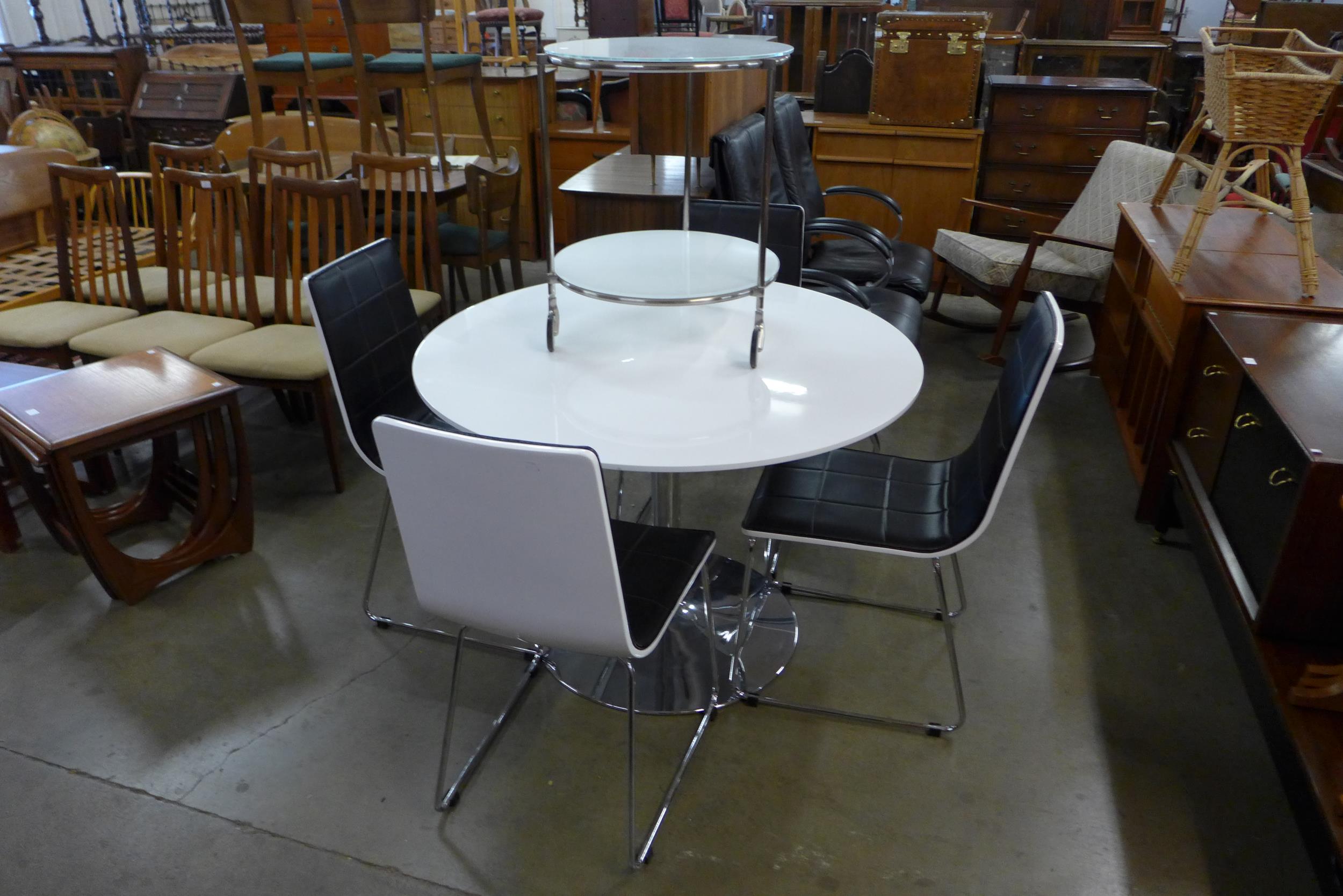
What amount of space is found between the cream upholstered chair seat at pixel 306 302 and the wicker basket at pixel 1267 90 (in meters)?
2.37

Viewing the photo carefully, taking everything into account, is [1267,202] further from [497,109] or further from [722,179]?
[497,109]

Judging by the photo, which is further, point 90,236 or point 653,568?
point 90,236

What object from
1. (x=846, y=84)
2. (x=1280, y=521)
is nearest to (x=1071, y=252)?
(x=846, y=84)

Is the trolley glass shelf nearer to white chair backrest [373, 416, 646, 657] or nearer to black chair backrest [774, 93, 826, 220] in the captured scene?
white chair backrest [373, 416, 646, 657]

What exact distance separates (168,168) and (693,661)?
265cm

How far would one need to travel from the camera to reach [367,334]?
82.9 inches

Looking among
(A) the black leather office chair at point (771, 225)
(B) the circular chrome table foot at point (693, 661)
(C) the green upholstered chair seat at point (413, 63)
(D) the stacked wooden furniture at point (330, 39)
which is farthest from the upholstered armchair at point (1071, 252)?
(D) the stacked wooden furniture at point (330, 39)

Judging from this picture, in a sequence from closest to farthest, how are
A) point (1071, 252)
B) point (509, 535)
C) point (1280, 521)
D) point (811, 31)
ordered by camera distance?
point (509, 535) → point (1280, 521) → point (1071, 252) → point (811, 31)

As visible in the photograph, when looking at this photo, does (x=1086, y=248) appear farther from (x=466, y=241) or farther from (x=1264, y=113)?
(x=466, y=241)

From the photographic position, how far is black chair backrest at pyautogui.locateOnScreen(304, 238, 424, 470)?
6.46ft

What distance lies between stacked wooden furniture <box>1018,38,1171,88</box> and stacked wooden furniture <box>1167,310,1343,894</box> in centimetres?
384

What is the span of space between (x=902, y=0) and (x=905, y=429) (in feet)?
14.5

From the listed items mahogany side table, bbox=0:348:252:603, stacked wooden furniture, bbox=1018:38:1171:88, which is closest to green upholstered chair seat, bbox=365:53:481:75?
mahogany side table, bbox=0:348:252:603

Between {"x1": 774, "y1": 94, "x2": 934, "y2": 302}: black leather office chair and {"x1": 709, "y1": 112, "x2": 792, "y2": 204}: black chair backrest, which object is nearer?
{"x1": 709, "y1": 112, "x2": 792, "y2": 204}: black chair backrest
